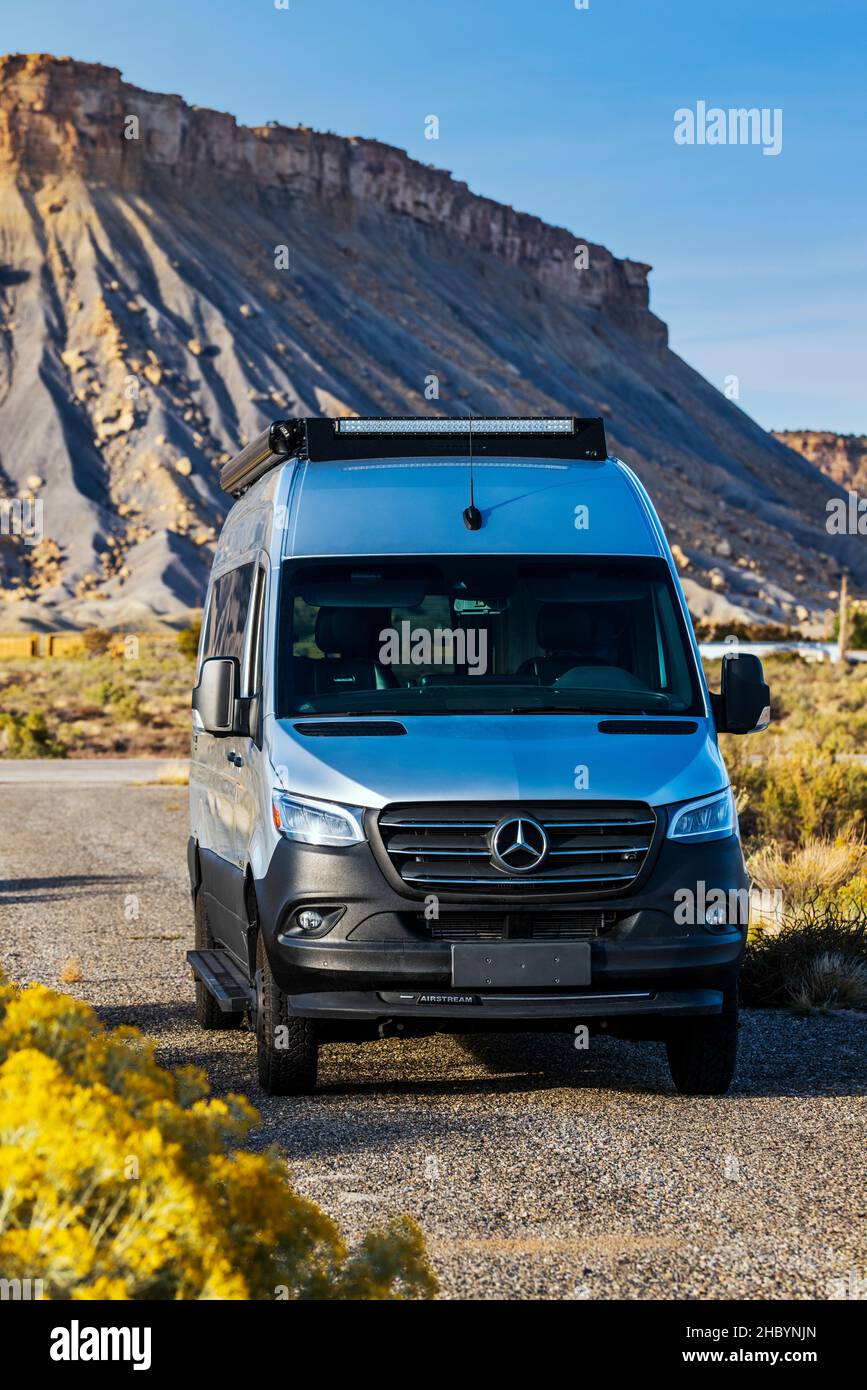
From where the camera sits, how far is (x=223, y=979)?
7938mm

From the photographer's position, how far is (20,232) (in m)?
90.3

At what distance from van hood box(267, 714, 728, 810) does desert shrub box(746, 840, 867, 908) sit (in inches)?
189

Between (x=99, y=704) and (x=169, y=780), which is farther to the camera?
(x=99, y=704)

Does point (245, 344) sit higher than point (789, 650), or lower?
higher

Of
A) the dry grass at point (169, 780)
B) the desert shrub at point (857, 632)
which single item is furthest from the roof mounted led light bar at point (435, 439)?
the desert shrub at point (857, 632)

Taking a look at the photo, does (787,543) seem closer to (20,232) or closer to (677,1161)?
(20,232)

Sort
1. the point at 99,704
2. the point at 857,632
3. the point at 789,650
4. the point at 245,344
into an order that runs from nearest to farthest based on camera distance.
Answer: the point at 99,704 < the point at 789,650 < the point at 857,632 < the point at 245,344

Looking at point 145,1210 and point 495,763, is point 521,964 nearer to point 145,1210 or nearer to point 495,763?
point 495,763

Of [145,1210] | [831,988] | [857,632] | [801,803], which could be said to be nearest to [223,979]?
[831,988]

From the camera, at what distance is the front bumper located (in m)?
6.69

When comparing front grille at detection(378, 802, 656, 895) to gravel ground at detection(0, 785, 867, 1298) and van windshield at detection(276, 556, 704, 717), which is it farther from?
gravel ground at detection(0, 785, 867, 1298)

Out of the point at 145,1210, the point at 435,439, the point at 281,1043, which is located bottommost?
the point at 281,1043

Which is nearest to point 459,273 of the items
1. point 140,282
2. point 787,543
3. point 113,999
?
point 787,543

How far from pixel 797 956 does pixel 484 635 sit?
10.6 feet
